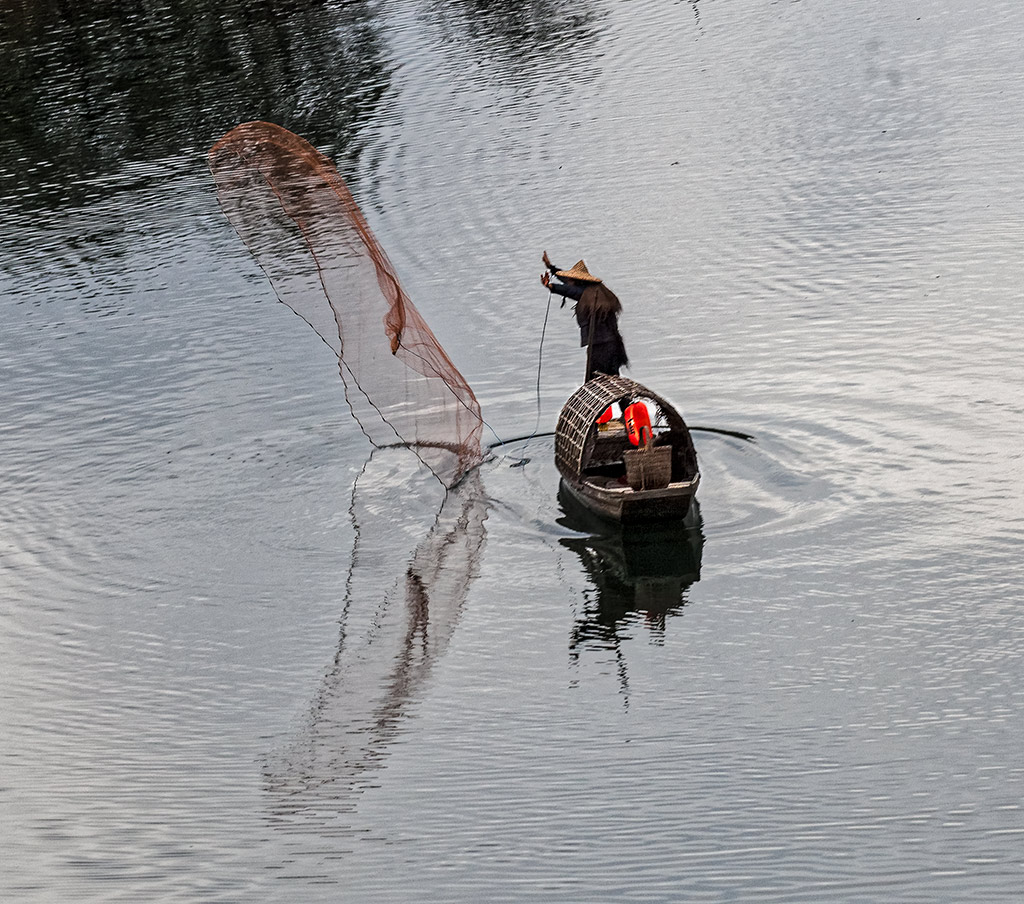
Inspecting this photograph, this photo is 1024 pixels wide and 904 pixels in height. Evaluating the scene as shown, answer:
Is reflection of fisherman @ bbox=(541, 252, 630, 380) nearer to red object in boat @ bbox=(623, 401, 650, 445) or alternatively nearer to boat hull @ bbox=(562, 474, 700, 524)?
red object in boat @ bbox=(623, 401, 650, 445)

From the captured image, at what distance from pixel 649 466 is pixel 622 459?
4.32 feet

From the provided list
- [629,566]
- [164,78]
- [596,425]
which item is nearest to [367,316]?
[596,425]

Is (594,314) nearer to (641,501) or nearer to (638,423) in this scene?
(638,423)

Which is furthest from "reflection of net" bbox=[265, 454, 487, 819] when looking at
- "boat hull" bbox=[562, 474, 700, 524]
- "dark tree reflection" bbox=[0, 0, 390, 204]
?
"dark tree reflection" bbox=[0, 0, 390, 204]

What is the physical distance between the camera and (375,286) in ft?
51.2

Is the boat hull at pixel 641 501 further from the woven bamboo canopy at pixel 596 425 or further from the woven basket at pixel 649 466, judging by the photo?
the woven bamboo canopy at pixel 596 425

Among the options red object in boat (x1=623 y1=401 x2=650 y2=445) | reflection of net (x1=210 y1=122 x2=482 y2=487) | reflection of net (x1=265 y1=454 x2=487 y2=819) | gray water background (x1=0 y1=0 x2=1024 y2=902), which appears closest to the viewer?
gray water background (x1=0 y1=0 x2=1024 y2=902)

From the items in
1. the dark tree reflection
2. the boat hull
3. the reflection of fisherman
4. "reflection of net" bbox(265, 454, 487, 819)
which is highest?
the dark tree reflection

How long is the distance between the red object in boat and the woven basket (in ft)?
0.36

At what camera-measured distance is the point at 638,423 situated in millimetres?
14703

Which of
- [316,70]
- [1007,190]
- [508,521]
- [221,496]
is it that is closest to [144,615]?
[221,496]

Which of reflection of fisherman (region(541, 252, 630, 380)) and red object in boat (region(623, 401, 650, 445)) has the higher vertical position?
reflection of fisherman (region(541, 252, 630, 380))

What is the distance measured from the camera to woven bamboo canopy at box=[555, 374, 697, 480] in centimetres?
1502

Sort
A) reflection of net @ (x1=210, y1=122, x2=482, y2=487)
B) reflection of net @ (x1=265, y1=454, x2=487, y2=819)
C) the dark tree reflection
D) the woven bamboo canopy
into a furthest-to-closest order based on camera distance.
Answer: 1. the dark tree reflection
2. the woven bamboo canopy
3. reflection of net @ (x1=210, y1=122, x2=482, y2=487)
4. reflection of net @ (x1=265, y1=454, x2=487, y2=819)
